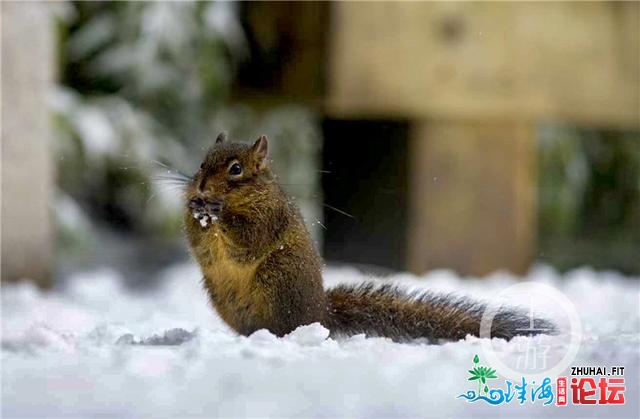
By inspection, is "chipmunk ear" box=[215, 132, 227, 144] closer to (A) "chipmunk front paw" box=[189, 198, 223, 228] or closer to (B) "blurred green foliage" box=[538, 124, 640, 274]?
(A) "chipmunk front paw" box=[189, 198, 223, 228]

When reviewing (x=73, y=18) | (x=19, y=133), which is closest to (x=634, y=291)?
(x=19, y=133)

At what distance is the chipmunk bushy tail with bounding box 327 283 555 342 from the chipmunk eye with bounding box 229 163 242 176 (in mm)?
179

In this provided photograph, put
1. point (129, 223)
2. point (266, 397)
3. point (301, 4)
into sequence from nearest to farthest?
point (266, 397) → point (301, 4) → point (129, 223)

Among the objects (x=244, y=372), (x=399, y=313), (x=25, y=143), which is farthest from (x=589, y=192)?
(x=244, y=372)

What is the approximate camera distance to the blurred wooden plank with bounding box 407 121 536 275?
2.13 m

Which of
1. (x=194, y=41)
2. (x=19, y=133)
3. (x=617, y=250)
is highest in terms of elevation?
(x=194, y=41)

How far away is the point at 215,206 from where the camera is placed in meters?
0.95

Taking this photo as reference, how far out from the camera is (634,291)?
6.06 feet

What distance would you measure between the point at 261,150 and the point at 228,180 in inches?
1.5

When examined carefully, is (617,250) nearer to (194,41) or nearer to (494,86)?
(494,86)

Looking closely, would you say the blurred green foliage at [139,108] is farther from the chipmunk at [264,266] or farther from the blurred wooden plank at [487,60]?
the chipmunk at [264,266]

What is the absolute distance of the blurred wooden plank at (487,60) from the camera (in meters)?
2.08

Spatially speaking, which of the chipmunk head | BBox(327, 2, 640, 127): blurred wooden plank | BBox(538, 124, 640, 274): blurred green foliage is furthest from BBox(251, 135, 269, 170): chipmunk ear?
BBox(538, 124, 640, 274): blurred green foliage

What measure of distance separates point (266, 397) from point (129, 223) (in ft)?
8.08
